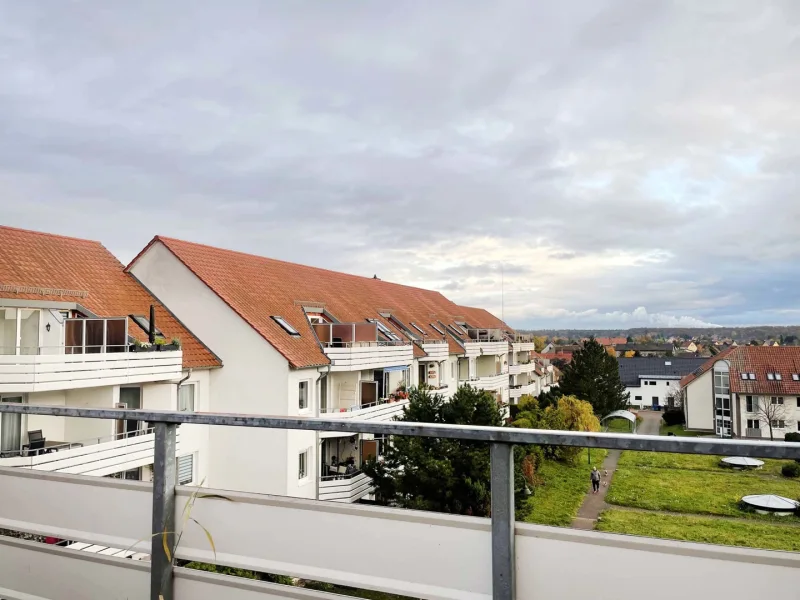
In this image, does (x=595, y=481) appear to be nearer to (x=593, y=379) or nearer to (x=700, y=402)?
(x=593, y=379)

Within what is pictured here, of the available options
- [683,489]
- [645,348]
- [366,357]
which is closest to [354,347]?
[366,357]

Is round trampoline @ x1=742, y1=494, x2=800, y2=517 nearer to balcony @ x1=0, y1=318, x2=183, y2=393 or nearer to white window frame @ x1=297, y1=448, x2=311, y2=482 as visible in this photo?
balcony @ x1=0, y1=318, x2=183, y2=393

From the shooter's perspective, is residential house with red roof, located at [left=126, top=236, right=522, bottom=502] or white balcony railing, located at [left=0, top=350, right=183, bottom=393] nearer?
white balcony railing, located at [left=0, top=350, right=183, bottom=393]

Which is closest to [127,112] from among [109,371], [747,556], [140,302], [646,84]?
[140,302]

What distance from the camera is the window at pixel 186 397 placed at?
1700 centimetres

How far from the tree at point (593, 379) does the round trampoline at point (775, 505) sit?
4436cm

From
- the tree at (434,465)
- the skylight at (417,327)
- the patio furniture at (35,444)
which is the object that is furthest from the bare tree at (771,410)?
the patio furniture at (35,444)

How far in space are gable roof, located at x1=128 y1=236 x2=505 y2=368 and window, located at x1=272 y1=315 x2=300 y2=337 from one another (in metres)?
0.15

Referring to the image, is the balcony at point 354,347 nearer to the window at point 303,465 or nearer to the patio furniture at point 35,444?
the window at point 303,465

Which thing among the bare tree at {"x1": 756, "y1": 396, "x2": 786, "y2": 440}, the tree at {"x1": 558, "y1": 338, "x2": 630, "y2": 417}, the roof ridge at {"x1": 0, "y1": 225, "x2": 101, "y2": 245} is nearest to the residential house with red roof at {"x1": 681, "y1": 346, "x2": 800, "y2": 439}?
the bare tree at {"x1": 756, "y1": 396, "x2": 786, "y2": 440}

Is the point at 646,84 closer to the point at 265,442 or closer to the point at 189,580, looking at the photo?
the point at 265,442

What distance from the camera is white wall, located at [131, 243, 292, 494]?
17.3m

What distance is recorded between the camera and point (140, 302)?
1886 cm

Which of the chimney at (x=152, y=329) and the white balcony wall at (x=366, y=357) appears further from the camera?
the white balcony wall at (x=366, y=357)
